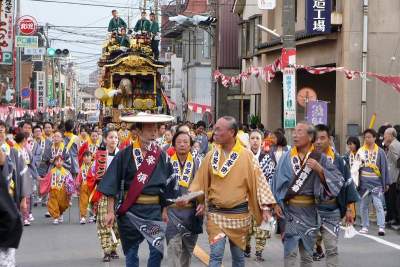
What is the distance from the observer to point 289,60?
15875 millimetres

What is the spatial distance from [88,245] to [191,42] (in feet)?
129

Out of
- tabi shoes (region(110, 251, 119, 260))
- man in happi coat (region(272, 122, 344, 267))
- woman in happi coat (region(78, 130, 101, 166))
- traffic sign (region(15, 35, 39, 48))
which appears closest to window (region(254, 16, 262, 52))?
traffic sign (region(15, 35, 39, 48))

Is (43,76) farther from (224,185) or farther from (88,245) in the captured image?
(224,185)

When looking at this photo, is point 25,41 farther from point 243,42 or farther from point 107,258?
point 107,258

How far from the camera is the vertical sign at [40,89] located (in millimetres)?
65188

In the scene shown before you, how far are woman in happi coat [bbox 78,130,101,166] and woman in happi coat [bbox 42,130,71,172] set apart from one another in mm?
571

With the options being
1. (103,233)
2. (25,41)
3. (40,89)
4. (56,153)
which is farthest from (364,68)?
(40,89)

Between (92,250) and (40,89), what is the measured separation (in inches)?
2291

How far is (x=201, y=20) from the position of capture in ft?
127

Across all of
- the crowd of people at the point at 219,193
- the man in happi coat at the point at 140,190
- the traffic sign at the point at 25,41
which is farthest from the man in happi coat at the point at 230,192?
the traffic sign at the point at 25,41

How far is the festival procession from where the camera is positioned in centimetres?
786

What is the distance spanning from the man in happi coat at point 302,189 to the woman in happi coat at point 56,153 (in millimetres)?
8527

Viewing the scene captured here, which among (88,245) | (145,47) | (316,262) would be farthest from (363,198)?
(145,47)

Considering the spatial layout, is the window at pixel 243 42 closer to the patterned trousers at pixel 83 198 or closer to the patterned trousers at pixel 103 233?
the patterned trousers at pixel 83 198
